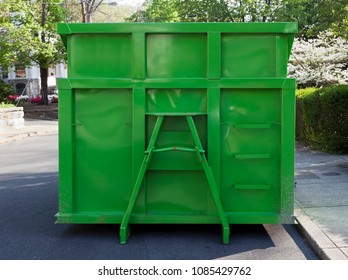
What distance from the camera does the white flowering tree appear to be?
794 inches

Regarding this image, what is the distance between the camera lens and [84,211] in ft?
16.6

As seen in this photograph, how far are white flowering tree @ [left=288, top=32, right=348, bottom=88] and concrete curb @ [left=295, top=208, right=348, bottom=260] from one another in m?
14.9

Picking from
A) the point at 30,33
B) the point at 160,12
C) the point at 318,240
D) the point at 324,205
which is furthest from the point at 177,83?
the point at 160,12

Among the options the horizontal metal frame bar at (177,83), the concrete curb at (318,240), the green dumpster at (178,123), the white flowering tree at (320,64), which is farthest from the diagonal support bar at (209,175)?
the white flowering tree at (320,64)

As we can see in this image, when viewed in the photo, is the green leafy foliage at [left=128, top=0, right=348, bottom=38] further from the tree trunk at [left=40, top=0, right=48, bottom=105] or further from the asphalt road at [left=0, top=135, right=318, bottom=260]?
the asphalt road at [left=0, top=135, right=318, bottom=260]

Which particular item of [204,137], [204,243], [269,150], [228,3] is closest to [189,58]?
[204,137]

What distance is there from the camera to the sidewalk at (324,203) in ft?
15.2

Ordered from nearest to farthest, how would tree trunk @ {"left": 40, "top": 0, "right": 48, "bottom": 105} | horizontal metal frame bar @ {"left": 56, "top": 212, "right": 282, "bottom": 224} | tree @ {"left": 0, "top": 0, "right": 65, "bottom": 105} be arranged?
1. horizontal metal frame bar @ {"left": 56, "top": 212, "right": 282, "bottom": 224}
2. tree @ {"left": 0, "top": 0, "right": 65, "bottom": 105}
3. tree trunk @ {"left": 40, "top": 0, "right": 48, "bottom": 105}

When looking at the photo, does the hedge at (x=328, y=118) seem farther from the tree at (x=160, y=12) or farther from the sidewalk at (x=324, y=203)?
the tree at (x=160, y=12)

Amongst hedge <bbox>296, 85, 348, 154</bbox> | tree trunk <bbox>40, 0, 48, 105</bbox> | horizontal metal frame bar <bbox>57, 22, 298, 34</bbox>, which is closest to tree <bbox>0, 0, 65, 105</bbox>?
tree trunk <bbox>40, 0, 48, 105</bbox>

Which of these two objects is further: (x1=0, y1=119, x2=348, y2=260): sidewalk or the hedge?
the hedge

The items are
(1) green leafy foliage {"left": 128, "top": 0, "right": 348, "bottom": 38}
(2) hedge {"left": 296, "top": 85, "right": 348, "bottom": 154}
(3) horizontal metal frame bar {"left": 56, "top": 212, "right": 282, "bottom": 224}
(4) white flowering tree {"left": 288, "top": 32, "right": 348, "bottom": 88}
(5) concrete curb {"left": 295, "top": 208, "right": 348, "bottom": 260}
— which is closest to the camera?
(5) concrete curb {"left": 295, "top": 208, "right": 348, "bottom": 260}

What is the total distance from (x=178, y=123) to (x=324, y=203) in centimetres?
259

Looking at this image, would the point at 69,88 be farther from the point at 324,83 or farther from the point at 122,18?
the point at 122,18
